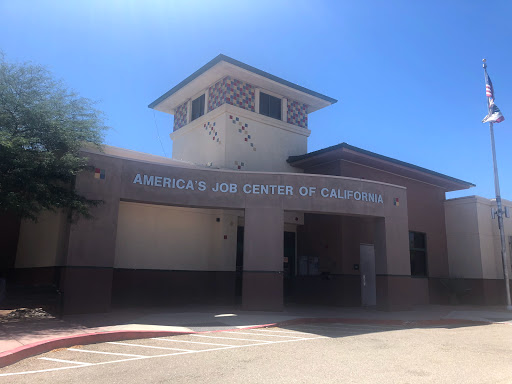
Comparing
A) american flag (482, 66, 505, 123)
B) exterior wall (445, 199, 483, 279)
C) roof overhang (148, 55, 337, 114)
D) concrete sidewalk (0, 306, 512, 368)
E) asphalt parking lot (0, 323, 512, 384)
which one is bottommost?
asphalt parking lot (0, 323, 512, 384)

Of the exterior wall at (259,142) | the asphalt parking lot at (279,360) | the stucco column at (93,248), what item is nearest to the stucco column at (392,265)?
the asphalt parking lot at (279,360)

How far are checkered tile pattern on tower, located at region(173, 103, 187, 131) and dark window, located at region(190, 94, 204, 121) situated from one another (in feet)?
2.12

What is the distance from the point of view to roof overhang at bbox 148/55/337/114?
60.7 ft

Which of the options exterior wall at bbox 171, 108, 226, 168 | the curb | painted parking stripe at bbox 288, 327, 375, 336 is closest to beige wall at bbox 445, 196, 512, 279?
the curb

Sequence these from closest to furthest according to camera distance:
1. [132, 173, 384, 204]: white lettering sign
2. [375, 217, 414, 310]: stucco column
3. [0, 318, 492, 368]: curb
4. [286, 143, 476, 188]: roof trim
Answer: [0, 318, 492, 368]: curb → [132, 173, 384, 204]: white lettering sign → [375, 217, 414, 310]: stucco column → [286, 143, 476, 188]: roof trim

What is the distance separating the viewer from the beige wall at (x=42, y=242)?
1362 centimetres

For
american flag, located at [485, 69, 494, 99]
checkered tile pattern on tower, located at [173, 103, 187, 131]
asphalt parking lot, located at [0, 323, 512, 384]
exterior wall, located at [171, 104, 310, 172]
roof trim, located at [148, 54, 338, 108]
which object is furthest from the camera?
checkered tile pattern on tower, located at [173, 103, 187, 131]

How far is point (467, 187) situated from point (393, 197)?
9129 mm

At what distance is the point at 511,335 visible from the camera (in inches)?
454

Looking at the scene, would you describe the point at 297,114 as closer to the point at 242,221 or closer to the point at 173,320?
the point at 242,221

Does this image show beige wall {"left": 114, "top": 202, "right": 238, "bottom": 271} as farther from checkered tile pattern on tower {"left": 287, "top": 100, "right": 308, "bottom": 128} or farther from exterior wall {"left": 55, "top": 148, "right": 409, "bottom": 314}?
checkered tile pattern on tower {"left": 287, "top": 100, "right": 308, "bottom": 128}

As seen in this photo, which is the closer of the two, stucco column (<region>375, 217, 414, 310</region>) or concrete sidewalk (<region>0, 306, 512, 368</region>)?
concrete sidewalk (<region>0, 306, 512, 368</region>)

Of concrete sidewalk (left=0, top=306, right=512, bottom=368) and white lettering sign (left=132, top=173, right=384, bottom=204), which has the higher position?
white lettering sign (left=132, top=173, right=384, bottom=204)

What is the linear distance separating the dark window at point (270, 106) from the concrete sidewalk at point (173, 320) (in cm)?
921
